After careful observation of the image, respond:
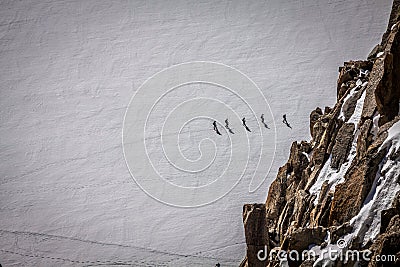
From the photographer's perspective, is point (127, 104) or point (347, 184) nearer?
point (347, 184)

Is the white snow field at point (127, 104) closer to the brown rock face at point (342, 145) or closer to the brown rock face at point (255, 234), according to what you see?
the brown rock face at point (255, 234)

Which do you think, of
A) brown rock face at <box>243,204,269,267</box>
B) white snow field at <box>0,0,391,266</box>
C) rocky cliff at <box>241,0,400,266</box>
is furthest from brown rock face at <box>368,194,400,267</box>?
white snow field at <box>0,0,391,266</box>

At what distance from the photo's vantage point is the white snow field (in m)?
36.3

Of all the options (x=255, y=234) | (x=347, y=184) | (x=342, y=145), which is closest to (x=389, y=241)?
(x=347, y=184)

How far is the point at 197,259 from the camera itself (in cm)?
3328

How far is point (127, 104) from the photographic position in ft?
163

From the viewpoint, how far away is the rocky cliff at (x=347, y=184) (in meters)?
14.9

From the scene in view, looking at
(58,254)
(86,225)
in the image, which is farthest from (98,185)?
(58,254)
